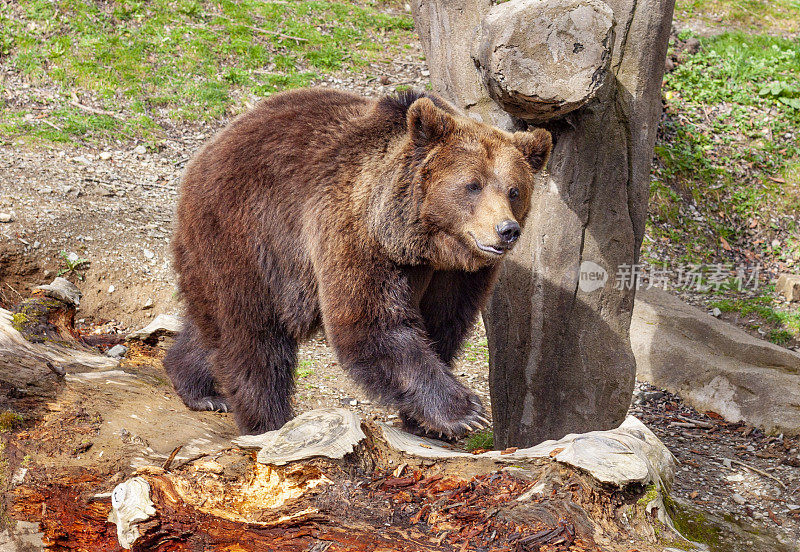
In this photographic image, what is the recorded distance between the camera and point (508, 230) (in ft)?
12.0

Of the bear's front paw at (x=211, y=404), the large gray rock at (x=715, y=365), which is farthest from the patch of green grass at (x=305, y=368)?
the large gray rock at (x=715, y=365)

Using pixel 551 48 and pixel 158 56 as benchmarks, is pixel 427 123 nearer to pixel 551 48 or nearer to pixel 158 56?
pixel 551 48

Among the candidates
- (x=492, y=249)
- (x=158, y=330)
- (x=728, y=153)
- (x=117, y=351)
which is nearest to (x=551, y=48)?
(x=492, y=249)

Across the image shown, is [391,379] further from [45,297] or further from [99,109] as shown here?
[99,109]

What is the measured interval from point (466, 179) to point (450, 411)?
1150 mm

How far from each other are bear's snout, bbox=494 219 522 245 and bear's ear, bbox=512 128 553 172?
1.69ft

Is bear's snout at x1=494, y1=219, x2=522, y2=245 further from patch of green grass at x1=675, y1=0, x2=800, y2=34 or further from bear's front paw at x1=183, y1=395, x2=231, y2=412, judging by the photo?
patch of green grass at x1=675, y1=0, x2=800, y2=34

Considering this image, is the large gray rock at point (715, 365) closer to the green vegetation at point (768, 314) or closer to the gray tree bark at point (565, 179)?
the green vegetation at point (768, 314)

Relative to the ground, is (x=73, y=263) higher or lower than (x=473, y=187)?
lower

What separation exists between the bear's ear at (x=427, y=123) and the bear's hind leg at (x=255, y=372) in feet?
4.57

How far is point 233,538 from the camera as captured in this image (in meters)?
2.81

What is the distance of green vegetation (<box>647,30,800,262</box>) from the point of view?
368 inches

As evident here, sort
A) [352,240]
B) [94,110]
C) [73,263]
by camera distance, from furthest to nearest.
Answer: [94,110]
[73,263]
[352,240]

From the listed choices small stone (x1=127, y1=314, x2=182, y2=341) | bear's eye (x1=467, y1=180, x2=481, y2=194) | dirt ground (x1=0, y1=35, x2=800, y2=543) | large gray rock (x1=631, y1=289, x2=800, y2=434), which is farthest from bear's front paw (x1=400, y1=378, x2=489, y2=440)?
large gray rock (x1=631, y1=289, x2=800, y2=434)
